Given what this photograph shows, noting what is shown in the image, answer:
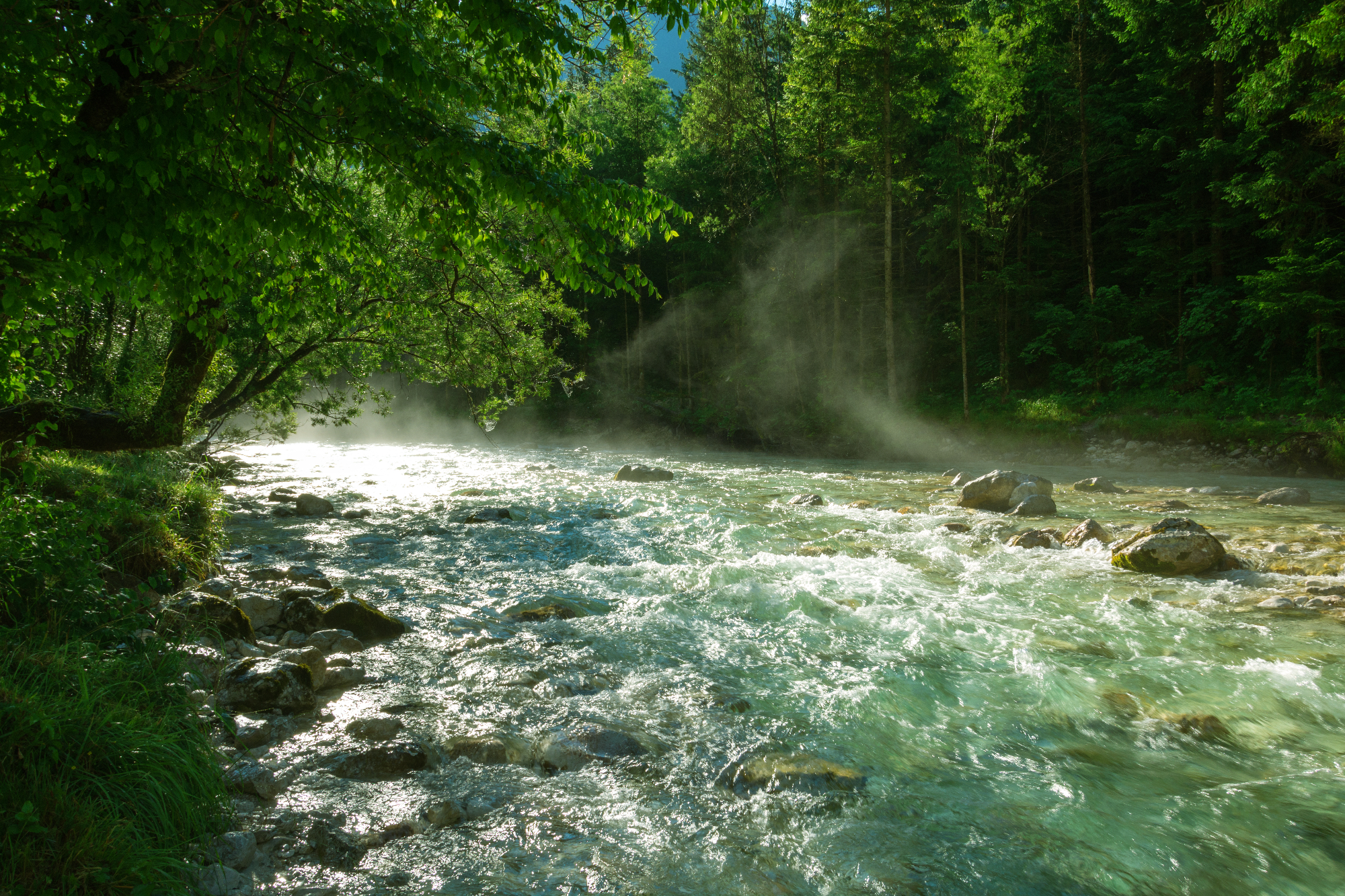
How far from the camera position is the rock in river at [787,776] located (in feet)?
14.1

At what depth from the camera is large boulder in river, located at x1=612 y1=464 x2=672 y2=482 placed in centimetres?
1986

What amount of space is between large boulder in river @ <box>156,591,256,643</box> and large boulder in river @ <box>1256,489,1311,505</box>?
56.0 ft

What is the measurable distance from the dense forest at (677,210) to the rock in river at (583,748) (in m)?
3.22

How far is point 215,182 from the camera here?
154 inches

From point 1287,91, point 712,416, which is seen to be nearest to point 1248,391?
point 1287,91

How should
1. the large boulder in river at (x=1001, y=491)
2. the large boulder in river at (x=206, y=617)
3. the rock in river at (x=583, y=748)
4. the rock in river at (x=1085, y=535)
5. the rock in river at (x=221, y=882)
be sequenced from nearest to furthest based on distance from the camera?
the rock in river at (x=221, y=882), the rock in river at (x=583, y=748), the large boulder in river at (x=206, y=617), the rock in river at (x=1085, y=535), the large boulder in river at (x=1001, y=491)

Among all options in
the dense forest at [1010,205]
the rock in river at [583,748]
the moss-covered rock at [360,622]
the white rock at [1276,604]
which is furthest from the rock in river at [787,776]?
the dense forest at [1010,205]

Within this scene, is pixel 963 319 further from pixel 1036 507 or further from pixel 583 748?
pixel 583 748

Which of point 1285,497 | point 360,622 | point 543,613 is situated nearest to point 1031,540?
point 1285,497

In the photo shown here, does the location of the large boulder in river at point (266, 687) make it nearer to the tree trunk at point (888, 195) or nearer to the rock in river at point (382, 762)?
the rock in river at point (382, 762)

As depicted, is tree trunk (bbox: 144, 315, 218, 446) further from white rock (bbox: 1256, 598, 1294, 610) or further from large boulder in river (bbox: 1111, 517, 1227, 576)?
white rock (bbox: 1256, 598, 1294, 610)

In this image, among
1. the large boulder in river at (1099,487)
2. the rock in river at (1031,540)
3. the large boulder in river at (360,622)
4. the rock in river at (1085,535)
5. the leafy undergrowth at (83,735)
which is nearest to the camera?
the leafy undergrowth at (83,735)

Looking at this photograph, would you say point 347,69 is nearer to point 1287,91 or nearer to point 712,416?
point 1287,91

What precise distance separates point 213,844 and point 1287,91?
1034 inches
